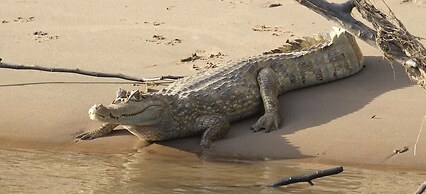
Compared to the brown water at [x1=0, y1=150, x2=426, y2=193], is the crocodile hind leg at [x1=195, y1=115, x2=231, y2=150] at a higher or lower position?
higher

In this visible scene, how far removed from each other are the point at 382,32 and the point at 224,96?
10.4ft

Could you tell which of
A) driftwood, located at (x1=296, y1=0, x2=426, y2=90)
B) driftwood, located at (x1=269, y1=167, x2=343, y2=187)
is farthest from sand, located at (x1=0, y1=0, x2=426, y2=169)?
driftwood, located at (x1=296, y1=0, x2=426, y2=90)

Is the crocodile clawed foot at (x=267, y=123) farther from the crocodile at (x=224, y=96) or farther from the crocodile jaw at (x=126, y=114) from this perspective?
the crocodile jaw at (x=126, y=114)

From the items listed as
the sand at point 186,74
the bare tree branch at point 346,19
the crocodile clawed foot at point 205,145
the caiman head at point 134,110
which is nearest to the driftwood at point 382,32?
the bare tree branch at point 346,19

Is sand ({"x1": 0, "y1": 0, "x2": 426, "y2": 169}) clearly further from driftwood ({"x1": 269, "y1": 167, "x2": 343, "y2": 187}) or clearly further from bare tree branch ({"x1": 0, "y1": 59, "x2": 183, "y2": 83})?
driftwood ({"x1": 269, "y1": 167, "x2": 343, "y2": 187})

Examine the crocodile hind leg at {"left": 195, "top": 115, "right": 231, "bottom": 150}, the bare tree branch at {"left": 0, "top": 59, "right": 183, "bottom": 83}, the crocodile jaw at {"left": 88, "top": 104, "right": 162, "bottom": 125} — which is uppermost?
the bare tree branch at {"left": 0, "top": 59, "right": 183, "bottom": 83}

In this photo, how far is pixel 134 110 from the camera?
806 cm

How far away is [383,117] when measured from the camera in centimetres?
812

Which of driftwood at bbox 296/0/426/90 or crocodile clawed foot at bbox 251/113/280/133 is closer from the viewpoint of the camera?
driftwood at bbox 296/0/426/90

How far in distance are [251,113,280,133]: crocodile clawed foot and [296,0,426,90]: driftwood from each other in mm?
2705

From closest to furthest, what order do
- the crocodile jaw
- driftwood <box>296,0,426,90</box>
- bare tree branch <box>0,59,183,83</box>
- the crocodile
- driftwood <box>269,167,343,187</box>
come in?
driftwood <box>296,0,426,90</box> → driftwood <box>269,167,343,187</box> → the crocodile jaw → the crocodile → bare tree branch <box>0,59,183,83</box>

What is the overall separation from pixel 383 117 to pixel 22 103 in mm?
3054

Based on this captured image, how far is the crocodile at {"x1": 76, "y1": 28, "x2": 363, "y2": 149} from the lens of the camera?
26.7ft

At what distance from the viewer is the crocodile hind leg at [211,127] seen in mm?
8078
